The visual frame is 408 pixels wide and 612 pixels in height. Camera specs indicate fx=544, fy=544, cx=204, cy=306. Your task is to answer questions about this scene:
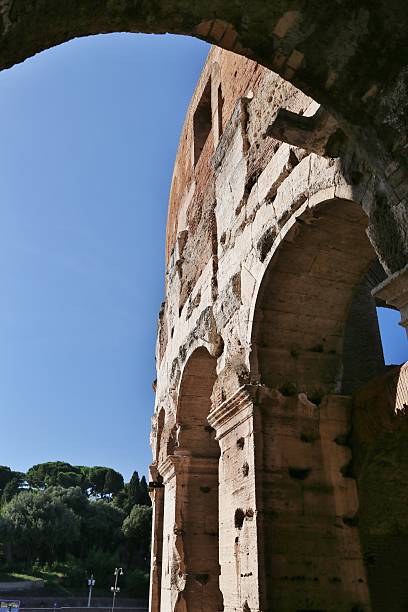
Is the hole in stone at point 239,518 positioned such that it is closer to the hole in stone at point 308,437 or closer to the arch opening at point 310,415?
the arch opening at point 310,415

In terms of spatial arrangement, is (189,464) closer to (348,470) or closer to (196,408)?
(196,408)

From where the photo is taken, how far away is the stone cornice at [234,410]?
4586mm

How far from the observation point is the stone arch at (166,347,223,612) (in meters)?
6.66

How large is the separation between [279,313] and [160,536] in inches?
224

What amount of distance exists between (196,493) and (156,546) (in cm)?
251

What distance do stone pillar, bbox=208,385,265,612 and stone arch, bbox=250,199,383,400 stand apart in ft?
1.37

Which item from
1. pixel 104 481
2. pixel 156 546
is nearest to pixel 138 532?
pixel 104 481

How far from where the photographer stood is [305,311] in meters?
4.85

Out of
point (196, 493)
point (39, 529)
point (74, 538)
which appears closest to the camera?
point (196, 493)

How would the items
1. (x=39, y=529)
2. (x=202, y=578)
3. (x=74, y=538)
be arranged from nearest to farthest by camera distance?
(x=202, y=578) < (x=39, y=529) < (x=74, y=538)

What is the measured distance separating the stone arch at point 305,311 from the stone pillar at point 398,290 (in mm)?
1704

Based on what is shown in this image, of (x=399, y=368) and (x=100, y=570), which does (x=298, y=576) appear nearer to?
(x=399, y=368)

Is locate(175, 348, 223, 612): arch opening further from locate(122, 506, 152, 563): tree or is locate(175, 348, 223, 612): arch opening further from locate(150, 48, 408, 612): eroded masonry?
locate(122, 506, 152, 563): tree

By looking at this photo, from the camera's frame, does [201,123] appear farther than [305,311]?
Yes
